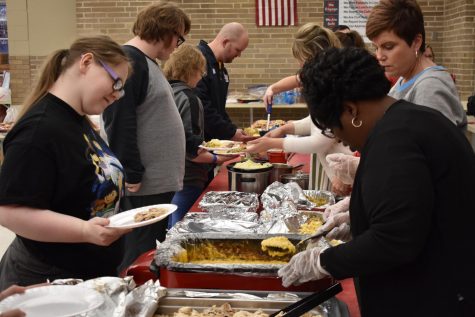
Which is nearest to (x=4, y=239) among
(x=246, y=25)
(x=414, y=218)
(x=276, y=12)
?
(x=414, y=218)

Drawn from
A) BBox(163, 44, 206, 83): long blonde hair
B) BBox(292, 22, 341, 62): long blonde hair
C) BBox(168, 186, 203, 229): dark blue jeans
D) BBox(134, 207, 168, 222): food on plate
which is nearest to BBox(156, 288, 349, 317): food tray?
BBox(134, 207, 168, 222): food on plate

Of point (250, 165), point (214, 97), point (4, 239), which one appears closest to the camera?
point (250, 165)

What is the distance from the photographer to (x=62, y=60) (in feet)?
5.75

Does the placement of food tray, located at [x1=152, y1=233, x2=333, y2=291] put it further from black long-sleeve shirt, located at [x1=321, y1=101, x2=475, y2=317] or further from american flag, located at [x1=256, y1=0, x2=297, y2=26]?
american flag, located at [x1=256, y1=0, x2=297, y2=26]

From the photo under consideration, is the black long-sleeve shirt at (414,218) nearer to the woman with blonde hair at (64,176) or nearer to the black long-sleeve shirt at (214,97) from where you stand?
the woman with blonde hair at (64,176)

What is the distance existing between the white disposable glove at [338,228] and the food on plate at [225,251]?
0.22 meters

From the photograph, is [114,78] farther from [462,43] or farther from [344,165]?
[462,43]

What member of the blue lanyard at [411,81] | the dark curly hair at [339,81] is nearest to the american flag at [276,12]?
the blue lanyard at [411,81]

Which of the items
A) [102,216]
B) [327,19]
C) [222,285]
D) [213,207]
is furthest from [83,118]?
[327,19]

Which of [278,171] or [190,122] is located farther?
[190,122]

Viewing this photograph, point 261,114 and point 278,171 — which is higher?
point 278,171

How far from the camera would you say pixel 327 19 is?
7973mm

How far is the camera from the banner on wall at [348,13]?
783cm

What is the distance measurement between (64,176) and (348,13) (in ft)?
22.9
